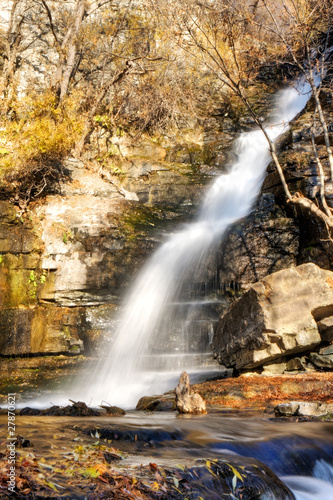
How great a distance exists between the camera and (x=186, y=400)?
5980 millimetres

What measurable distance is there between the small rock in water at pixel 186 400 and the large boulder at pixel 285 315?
5.42ft

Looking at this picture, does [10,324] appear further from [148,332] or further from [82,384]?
[148,332]

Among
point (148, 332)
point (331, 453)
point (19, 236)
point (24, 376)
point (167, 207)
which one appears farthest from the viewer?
point (167, 207)

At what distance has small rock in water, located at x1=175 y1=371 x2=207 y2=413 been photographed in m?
5.90

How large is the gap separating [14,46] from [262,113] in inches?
Result: 445

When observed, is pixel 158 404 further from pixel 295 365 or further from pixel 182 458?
pixel 182 458

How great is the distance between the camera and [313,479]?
143 inches

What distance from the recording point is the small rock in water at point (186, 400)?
19.4ft

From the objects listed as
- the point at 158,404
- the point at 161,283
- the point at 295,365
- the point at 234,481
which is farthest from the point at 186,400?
the point at 161,283

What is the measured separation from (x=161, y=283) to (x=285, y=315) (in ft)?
14.9

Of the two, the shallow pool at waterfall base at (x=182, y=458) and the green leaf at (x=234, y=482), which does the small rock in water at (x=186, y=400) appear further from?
the green leaf at (x=234, y=482)

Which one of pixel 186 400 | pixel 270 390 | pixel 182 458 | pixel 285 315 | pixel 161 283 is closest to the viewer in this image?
pixel 182 458

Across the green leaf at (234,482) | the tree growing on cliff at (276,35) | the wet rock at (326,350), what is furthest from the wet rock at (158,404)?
the tree growing on cliff at (276,35)

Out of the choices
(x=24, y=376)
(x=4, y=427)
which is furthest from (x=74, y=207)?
(x=4, y=427)
